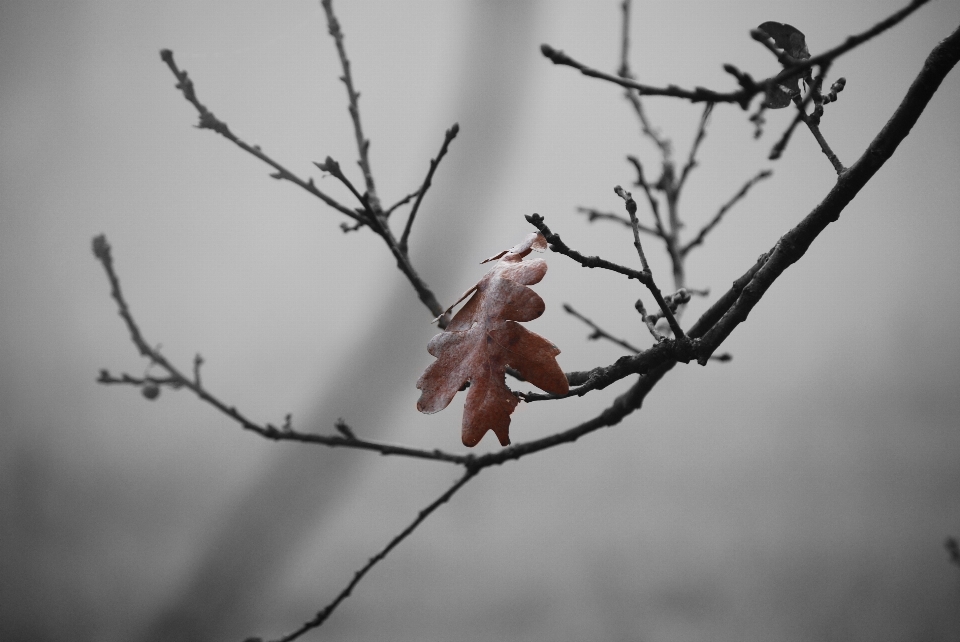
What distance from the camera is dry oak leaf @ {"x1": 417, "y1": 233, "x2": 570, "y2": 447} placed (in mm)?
458

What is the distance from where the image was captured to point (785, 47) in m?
0.50

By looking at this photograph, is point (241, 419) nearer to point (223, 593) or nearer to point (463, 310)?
point (223, 593)

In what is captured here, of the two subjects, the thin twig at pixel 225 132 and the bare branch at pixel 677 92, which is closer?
the bare branch at pixel 677 92

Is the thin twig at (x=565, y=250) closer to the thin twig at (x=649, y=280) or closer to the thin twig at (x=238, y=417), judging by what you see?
the thin twig at (x=649, y=280)

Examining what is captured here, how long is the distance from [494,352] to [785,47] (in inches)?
13.6

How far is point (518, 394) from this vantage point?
46 centimetres

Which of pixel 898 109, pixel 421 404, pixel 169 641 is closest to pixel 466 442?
pixel 421 404

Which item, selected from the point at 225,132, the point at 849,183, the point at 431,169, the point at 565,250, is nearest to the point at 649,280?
the point at 565,250

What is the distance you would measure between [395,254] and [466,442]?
27 cm

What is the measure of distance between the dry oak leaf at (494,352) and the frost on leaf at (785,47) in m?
0.23

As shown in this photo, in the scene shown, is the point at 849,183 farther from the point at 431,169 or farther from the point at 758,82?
the point at 431,169

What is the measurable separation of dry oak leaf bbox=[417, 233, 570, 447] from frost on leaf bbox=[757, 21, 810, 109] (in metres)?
0.23

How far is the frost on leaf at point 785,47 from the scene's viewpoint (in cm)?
49

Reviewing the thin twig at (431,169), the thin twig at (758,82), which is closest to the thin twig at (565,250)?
the thin twig at (758,82)
